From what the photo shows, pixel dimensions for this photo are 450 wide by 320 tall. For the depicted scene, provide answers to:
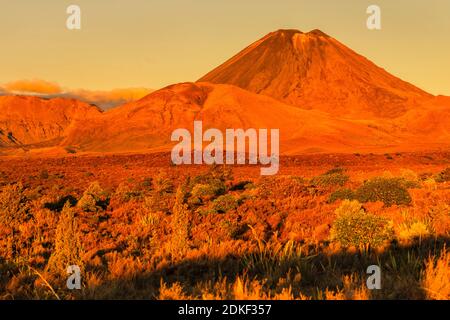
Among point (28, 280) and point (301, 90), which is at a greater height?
point (301, 90)

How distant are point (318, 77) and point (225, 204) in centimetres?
13207

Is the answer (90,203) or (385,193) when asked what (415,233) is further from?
(90,203)

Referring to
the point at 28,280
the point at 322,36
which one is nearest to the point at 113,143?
the point at 28,280

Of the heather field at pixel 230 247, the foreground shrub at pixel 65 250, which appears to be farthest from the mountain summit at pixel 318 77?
the foreground shrub at pixel 65 250

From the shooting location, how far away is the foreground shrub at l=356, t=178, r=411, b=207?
15.7 m

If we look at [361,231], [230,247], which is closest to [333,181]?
[361,231]

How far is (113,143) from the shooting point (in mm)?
88250

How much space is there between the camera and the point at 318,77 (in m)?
143

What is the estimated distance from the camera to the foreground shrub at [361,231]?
8944mm

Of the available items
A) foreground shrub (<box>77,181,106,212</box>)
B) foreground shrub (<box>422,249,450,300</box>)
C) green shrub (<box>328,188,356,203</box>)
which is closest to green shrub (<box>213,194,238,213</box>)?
green shrub (<box>328,188,356,203</box>)

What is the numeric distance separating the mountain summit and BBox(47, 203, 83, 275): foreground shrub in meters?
114

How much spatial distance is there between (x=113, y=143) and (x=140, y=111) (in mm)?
12193
